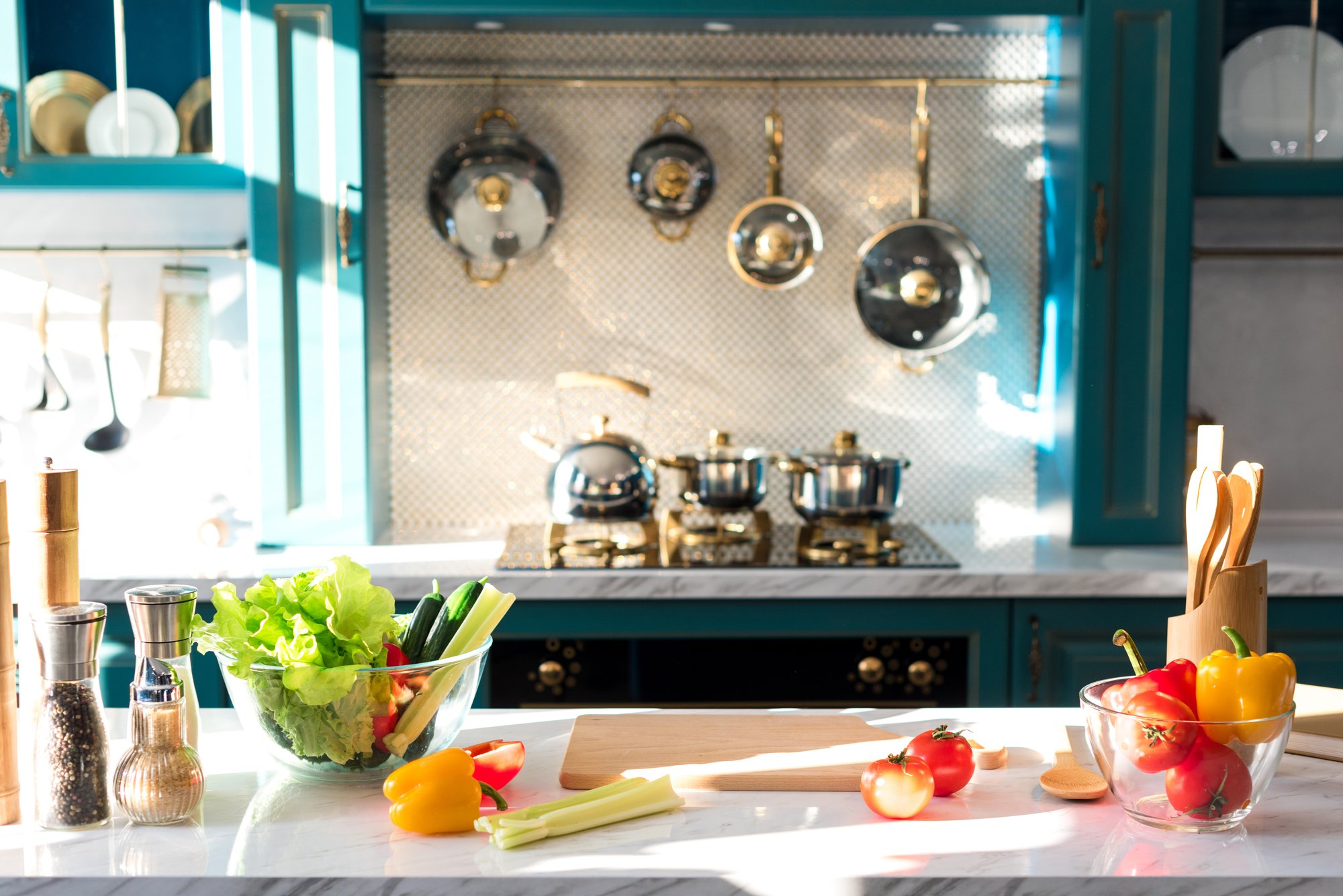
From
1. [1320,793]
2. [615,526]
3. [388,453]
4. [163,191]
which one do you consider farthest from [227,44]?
[1320,793]

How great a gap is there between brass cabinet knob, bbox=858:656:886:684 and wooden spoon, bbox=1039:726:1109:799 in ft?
3.27

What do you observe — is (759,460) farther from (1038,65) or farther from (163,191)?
(163,191)

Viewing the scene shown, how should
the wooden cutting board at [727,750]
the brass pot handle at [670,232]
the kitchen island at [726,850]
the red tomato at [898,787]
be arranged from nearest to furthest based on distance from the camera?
1. the kitchen island at [726,850]
2. the red tomato at [898,787]
3. the wooden cutting board at [727,750]
4. the brass pot handle at [670,232]

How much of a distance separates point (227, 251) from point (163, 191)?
0.81 feet

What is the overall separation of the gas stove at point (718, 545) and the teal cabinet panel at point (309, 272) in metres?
0.39

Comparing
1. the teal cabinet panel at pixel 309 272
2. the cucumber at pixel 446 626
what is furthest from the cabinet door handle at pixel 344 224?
the cucumber at pixel 446 626

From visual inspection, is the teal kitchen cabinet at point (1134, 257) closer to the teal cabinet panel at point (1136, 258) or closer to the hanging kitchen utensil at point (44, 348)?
the teal cabinet panel at point (1136, 258)

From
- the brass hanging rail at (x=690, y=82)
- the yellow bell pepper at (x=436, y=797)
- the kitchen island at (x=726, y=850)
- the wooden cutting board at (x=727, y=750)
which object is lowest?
the kitchen island at (x=726, y=850)

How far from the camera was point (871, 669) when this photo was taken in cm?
225

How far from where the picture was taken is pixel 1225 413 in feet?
9.25

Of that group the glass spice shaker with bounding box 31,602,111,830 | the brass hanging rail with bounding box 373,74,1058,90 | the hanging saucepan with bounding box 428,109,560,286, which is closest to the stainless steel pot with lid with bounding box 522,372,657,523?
the hanging saucepan with bounding box 428,109,560,286

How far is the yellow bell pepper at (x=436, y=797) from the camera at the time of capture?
3.57 feet

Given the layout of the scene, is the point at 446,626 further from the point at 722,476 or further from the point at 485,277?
the point at 485,277

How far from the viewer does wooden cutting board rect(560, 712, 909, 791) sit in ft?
4.02
